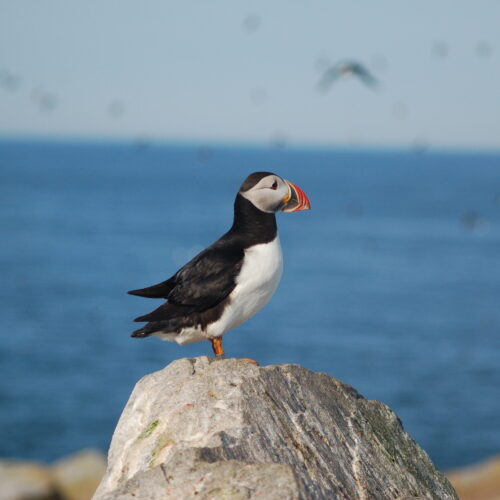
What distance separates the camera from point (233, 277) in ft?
25.5

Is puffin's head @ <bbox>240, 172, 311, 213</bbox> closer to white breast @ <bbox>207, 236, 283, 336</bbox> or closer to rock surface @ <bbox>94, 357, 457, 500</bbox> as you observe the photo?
white breast @ <bbox>207, 236, 283, 336</bbox>

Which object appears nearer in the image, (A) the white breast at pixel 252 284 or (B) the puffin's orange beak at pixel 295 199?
(A) the white breast at pixel 252 284

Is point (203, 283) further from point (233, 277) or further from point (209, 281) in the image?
point (233, 277)

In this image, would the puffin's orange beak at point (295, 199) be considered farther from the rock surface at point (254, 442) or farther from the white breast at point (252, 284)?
the rock surface at point (254, 442)

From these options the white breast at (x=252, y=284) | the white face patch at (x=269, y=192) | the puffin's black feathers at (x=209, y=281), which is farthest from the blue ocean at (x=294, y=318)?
the white face patch at (x=269, y=192)

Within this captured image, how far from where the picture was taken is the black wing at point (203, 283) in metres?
7.79

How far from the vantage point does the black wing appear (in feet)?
25.5

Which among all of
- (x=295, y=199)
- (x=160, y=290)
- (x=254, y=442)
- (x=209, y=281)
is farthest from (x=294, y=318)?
(x=254, y=442)

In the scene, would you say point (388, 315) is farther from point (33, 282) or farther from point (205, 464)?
point (205, 464)

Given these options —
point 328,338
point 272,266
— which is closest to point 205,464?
point 272,266

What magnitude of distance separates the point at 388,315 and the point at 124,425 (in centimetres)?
5419

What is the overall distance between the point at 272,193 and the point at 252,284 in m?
0.89

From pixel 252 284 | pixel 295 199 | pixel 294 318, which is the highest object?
pixel 294 318

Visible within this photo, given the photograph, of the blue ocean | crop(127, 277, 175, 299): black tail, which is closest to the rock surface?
crop(127, 277, 175, 299): black tail
